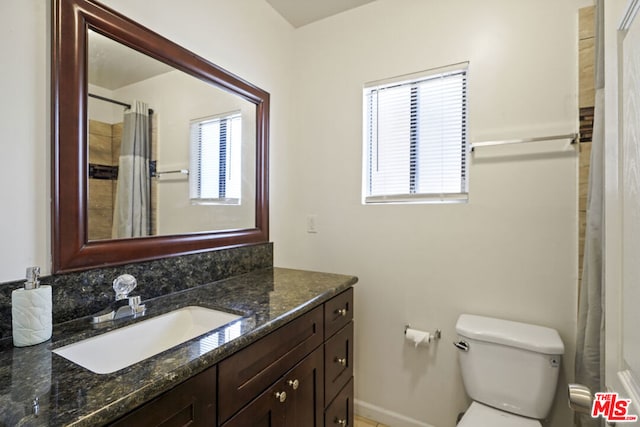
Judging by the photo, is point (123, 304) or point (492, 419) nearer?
point (123, 304)

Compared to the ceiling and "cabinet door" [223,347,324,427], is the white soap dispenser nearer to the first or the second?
"cabinet door" [223,347,324,427]

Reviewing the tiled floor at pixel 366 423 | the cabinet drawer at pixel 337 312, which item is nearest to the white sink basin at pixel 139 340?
the cabinet drawer at pixel 337 312

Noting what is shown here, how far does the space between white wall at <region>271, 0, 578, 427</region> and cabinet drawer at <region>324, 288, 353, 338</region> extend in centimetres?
37

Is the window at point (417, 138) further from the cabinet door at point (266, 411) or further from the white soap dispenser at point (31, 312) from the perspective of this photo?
the white soap dispenser at point (31, 312)

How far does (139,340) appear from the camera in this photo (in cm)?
99

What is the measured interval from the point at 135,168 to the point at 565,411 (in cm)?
219

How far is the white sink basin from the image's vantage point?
0.83 meters

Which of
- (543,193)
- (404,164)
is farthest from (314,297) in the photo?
(543,193)

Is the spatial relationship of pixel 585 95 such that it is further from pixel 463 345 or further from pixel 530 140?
pixel 463 345

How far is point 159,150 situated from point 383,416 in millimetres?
1912

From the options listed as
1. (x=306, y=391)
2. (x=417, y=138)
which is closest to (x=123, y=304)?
(x=306, y=391)

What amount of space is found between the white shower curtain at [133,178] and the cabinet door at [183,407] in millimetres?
660

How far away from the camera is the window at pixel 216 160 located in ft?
4.69

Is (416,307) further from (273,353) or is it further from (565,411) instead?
(273,353)
